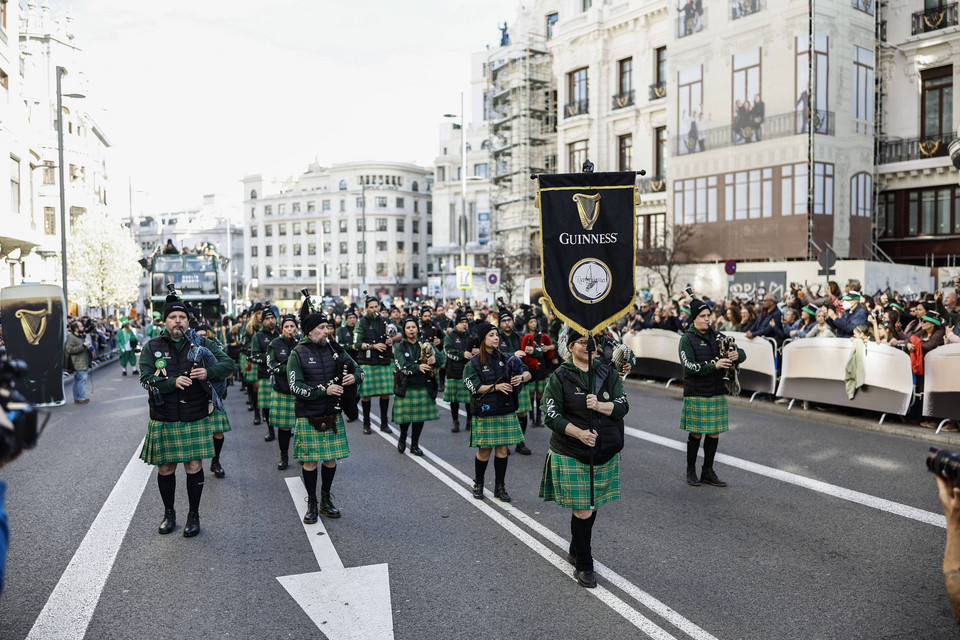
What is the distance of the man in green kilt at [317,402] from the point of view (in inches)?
262

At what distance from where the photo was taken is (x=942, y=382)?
10.2 m

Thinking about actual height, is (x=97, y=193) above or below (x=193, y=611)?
above

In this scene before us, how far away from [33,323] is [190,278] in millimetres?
14482

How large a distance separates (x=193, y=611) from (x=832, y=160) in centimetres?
2876

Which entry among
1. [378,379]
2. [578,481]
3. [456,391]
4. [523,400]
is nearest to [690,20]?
[378,379]

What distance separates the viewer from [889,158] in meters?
29.3

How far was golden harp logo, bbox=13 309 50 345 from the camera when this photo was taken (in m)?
12.0

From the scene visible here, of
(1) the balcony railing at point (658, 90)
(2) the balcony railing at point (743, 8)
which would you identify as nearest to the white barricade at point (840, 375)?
(2) the balcony railing at point (743, 8)

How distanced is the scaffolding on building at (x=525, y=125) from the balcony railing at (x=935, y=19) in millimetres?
23859

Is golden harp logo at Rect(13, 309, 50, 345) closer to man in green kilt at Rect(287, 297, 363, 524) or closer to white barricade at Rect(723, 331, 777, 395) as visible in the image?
man in green kilt at Rect(287, 297, 363, 524)

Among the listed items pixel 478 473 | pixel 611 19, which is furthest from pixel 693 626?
pixel 611 19

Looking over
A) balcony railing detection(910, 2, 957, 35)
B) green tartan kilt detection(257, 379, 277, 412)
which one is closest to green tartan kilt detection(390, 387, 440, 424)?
green tartan kilt detection(257, 379, 277, 412)

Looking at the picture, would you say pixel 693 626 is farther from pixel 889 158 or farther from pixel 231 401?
pixel 889 158

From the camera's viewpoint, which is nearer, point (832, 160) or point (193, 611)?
point (193, 611)
